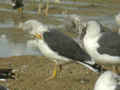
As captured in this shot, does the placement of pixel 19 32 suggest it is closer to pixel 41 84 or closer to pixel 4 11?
pixel 4 11

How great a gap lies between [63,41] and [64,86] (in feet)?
3.66

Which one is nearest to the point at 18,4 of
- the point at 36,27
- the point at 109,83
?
the point at 36,27

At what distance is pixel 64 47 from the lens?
918 cm

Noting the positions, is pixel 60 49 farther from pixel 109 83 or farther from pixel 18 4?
pixel 18 4

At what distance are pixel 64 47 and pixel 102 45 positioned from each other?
857 mm

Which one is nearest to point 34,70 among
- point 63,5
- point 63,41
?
point 63,41

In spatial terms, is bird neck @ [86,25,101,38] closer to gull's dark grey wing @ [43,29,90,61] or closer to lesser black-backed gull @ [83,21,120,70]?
lesser black-backed gull @ [83,21,120,70]

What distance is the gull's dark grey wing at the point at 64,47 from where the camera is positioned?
9.09 metres

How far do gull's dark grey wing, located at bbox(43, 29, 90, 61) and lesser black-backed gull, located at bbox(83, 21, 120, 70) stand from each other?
203 mm

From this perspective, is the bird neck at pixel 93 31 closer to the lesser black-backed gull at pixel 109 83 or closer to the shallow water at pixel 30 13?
the lesser black-backed gull at pixel 109 83

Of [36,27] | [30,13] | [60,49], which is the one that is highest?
[36,27]

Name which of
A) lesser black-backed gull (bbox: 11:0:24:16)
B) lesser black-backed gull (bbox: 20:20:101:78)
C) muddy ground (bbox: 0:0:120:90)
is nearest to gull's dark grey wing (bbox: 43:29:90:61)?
lesser black-backed gull (bbox: 20:20:101:78)

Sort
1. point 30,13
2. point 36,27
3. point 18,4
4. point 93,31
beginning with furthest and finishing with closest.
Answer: point 30,13
point 18,4
point 36,27
point 93,31

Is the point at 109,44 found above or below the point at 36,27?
below
